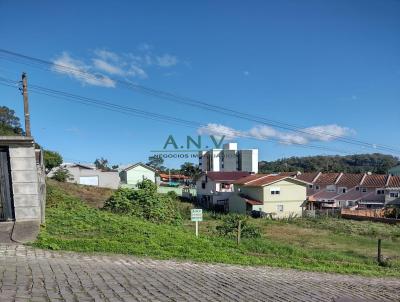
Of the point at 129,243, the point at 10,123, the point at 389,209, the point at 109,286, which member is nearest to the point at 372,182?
the point at 389,209

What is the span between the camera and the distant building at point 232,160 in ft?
294

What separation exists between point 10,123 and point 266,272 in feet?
174

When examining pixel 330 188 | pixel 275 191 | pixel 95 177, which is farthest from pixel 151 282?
pixel 330 188

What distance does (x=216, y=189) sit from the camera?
5822cm

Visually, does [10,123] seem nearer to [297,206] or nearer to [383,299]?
[297,206]

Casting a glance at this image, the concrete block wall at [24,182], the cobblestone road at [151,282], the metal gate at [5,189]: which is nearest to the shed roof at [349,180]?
the cobblestone road at [151,282]

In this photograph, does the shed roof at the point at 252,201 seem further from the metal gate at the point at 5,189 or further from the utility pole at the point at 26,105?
the metal gate at the point at 5,189

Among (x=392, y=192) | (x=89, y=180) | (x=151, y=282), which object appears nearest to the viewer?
(x=151, y=282)

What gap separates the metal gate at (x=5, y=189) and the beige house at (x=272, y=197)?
40.6 metres

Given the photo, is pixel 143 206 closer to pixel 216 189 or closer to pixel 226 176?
pixel 216 189

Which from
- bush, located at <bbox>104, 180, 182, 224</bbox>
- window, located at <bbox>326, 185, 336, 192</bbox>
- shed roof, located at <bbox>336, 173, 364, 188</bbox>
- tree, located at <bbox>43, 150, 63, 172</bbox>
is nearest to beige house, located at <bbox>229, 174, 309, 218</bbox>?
shed roof, located at <bbox>336, 173, 364, 188</bbox>

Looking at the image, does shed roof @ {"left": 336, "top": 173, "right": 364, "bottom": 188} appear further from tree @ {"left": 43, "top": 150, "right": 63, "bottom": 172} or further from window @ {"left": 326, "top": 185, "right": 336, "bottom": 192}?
tree @ {"left": 43, "top": 150, "right": 63, "bottom": 172}

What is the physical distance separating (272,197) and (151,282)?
4442 centimetres

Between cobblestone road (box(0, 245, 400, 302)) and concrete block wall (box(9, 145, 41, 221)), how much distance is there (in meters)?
0.90
